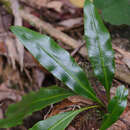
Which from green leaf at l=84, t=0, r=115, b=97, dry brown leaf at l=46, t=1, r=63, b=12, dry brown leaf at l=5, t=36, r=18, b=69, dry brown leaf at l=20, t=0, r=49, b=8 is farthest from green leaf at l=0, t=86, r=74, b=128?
dry brown leaf at l=20, t=0, r=49, b=8

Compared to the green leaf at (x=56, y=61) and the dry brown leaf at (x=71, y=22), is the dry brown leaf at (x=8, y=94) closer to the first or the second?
the green leaf at (x=56, y=61)

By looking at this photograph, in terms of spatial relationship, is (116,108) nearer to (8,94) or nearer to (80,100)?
(80,100)

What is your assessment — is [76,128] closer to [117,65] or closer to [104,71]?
[104,71]

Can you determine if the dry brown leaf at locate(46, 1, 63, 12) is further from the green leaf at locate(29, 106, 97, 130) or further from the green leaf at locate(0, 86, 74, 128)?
the green leaf at locate(29, 106, 97, 130)

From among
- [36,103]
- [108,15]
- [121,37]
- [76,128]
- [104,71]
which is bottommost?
[76,128]

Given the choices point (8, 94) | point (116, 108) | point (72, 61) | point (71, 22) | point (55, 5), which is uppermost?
point (55, 5)

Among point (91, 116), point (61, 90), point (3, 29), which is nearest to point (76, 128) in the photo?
point (91, 116)

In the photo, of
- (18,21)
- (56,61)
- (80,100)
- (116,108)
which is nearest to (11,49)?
(18,21)
